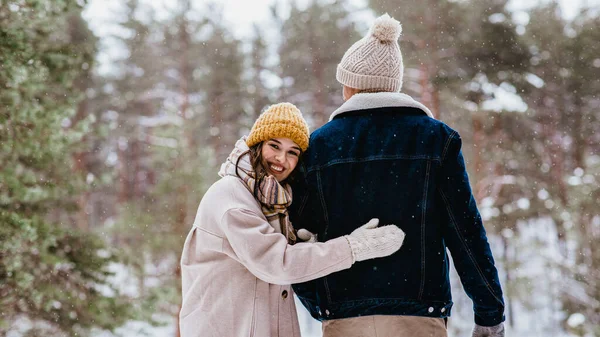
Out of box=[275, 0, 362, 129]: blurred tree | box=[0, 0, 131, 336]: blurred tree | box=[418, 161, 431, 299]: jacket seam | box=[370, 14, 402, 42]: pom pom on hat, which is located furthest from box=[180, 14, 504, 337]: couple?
box=[275, 0, 362, 129]: blurred tree

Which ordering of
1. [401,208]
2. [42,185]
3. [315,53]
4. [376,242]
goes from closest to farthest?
[376,242], [401,208], [42,185], [315,53]

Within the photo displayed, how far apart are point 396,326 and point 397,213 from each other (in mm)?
474

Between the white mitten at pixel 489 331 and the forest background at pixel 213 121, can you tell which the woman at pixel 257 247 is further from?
the forest background at pixel 213 121

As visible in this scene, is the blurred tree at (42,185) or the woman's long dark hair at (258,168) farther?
the blurred tree at (42,185)

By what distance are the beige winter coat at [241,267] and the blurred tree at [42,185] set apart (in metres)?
4.73

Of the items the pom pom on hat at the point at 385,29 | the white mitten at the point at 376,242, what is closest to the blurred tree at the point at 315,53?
the pom pom on hat at the point at 385,29

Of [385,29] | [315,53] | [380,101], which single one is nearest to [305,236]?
[380,101]

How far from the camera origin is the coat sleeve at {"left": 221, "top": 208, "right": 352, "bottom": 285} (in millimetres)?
2143

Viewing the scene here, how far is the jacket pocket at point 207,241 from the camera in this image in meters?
2.24

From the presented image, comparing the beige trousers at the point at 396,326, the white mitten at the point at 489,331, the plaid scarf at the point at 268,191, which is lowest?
the white mitten at the point at 489,331

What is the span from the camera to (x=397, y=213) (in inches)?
89.3

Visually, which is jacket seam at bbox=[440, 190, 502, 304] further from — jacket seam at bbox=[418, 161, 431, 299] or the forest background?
the forest background

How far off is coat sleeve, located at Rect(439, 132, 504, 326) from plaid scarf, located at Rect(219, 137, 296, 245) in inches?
26.4

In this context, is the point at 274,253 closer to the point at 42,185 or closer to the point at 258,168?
the point at 258,168
